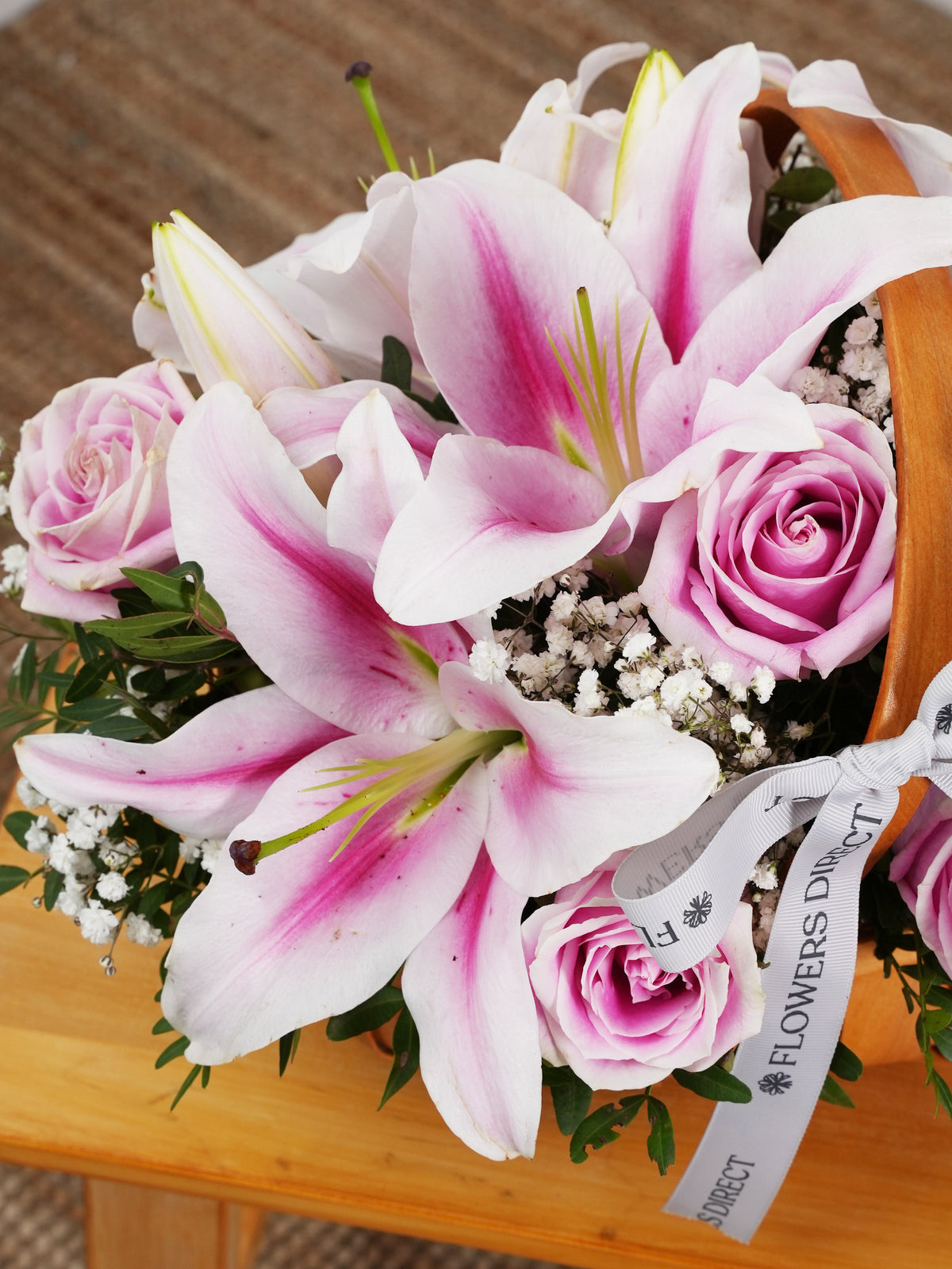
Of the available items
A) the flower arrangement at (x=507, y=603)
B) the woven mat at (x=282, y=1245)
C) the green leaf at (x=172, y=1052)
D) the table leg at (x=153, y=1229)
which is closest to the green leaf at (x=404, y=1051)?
the flower arrangement at (x=507, y=603)

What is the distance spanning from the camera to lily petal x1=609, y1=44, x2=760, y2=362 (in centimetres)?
61

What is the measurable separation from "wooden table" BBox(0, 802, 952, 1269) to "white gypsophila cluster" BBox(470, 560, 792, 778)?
0.22 m

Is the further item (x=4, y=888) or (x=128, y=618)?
(x=4, y=888)

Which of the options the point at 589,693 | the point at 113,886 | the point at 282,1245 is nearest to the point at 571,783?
the point at 589,693

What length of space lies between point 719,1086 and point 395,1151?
0.24m

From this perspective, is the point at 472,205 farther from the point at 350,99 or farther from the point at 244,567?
the point at 350,99

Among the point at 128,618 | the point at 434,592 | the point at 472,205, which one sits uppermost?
the point at 472,205

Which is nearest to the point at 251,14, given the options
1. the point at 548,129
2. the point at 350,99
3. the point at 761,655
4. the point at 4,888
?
the point at 350,99

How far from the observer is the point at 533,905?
64 cm

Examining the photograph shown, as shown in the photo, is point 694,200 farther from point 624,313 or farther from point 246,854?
point 246,854

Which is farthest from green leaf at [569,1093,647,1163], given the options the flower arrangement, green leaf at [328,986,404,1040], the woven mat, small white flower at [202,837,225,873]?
the woven mat

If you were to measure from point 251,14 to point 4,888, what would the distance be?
168 cm

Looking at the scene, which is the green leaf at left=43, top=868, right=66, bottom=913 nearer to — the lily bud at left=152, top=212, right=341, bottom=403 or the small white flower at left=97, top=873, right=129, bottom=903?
the small white flower at left=97, top=873, right=129, bottom=903

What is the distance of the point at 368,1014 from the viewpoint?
2.14 ft
